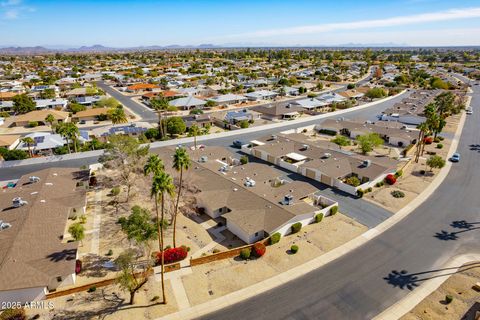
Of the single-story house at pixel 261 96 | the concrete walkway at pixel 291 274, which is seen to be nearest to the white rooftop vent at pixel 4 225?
the concrete walkway at pixel 291 274

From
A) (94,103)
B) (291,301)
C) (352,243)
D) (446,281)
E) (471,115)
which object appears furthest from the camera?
(94,103)

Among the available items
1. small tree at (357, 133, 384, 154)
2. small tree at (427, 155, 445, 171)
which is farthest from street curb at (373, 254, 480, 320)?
small tree at (357, 133, 384, 154)

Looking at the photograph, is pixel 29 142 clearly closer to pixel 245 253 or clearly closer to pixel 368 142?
pixel 245 253

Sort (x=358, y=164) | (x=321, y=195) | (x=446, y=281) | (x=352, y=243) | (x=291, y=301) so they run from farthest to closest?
(x=358, y=164), (x=321, y=195), (x=352, y=243), (x=446, y=281), (x=291, y=301)

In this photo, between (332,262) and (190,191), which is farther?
(190,191)

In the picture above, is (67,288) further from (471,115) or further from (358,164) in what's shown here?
(471,115)

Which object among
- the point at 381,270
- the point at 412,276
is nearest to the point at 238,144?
the point at 381,270

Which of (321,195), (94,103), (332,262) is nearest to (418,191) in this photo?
(321,195)
